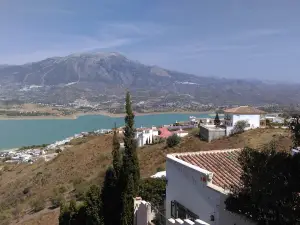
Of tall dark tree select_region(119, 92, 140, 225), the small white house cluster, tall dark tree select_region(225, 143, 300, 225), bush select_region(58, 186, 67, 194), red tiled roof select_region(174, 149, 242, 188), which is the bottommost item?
the small white house cluster

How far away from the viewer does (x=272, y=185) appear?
429 cm

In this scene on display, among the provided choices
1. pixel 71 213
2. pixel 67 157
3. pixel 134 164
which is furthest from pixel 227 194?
pixel 67 157

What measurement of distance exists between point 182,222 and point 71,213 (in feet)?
20.7

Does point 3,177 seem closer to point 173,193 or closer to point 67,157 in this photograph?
point 67,157

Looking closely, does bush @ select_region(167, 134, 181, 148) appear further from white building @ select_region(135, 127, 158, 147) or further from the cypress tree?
the cypress tree

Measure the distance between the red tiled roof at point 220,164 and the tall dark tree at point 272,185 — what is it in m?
1.85

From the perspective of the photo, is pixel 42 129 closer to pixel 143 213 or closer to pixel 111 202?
pixel 111 202

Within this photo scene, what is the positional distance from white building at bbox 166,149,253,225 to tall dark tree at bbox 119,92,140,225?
1809 mm

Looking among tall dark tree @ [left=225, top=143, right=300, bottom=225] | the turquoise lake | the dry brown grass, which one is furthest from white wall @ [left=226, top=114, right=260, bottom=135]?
the turquoise lake

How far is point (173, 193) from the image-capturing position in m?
7.93

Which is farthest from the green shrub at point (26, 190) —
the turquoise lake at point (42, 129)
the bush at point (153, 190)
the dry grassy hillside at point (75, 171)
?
the turquoise lake at point (42, 129)

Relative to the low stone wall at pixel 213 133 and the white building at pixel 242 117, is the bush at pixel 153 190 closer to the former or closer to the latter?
the low stone wall at pixel 213 133

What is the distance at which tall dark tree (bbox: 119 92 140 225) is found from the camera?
9770 millimetres

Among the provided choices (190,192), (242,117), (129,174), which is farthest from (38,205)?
(242,117)
